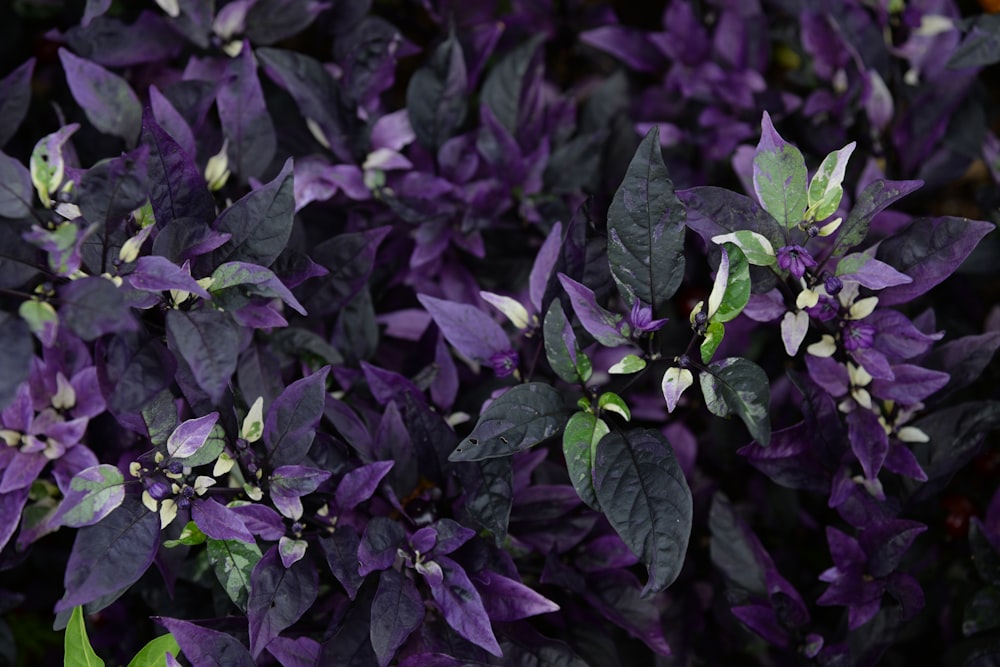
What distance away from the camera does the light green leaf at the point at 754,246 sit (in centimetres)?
89

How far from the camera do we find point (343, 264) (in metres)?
1.13

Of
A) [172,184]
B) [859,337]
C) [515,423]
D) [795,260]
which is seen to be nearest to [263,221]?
[172,184]

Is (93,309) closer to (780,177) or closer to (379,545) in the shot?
(379,545)

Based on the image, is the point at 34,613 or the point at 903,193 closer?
the point at 903,193

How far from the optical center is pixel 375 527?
981 mm

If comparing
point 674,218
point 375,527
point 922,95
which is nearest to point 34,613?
point 375,527

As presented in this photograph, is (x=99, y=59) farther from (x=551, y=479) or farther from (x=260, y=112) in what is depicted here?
(x=551, y=479)

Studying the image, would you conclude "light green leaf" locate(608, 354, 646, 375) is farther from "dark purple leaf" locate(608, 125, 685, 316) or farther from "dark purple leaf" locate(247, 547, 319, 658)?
"dark purple leaf" locate(247, 547, 319, 658)

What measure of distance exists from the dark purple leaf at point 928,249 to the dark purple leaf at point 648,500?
0.34m

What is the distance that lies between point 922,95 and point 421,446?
38.3 inches

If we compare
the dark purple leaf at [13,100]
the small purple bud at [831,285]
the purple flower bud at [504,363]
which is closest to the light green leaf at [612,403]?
the purple flower bud at [504,363]

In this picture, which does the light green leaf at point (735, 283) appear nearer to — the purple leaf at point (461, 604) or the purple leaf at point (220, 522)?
the purple leaf at point (461, 604)

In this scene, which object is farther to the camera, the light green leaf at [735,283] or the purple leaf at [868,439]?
the purple leaf at [868,439]

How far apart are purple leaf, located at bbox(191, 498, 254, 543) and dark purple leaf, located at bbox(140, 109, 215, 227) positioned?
26 centimetres
